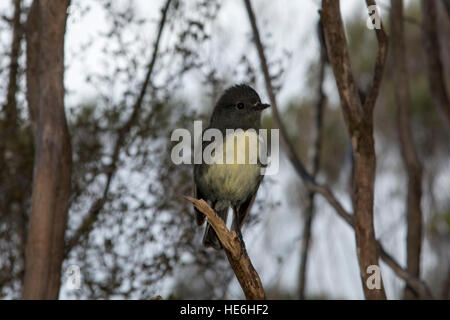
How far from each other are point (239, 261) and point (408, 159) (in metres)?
1.65

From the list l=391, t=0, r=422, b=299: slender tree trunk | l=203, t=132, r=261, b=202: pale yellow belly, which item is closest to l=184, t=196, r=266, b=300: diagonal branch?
l=203, t=132, r=261, b=202: pale yellow belly

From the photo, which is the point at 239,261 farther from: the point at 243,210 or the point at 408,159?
the point at 408,159

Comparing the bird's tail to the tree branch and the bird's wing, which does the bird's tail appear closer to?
the bird's wing

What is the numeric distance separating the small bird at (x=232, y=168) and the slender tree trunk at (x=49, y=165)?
0.56 meters

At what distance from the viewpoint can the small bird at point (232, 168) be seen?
227cm

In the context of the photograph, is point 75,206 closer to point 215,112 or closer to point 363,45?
point 215,112

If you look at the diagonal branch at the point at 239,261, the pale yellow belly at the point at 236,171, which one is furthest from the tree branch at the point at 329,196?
the diagonal branch at the point at 239,261

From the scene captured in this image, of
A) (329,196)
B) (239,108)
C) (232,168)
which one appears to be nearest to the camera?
(232,168)

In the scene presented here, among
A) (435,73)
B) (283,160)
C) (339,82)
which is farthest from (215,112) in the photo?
(283,160)

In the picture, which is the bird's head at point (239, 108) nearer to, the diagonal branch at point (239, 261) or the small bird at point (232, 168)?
the small bird at point (232, 168)

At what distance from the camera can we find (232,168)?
7.38ft

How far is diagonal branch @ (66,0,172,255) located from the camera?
252 centimetres

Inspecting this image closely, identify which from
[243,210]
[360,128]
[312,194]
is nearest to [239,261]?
[243,210]
